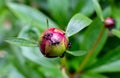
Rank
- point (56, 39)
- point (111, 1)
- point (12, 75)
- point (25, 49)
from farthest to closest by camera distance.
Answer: point (111, 1) → point (12, 75) → point (25, 49) → point (56, 39)

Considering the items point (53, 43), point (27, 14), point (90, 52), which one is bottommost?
point (53, 43)

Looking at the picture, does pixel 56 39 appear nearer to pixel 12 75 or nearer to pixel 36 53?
pixel 36 53

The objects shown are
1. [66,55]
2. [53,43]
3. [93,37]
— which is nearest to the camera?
[53,43]

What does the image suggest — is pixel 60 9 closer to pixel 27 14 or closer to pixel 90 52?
pixel 27 14

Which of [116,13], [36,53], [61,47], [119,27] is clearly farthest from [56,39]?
[116,13]

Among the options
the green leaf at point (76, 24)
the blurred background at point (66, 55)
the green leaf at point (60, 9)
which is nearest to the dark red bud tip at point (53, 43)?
the green leaf at point (76, 24)

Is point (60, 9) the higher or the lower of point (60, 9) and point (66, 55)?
the higher

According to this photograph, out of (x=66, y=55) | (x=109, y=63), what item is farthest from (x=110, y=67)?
(x=66, y=55)

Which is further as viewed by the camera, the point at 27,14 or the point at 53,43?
the point at 27,14
